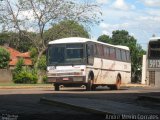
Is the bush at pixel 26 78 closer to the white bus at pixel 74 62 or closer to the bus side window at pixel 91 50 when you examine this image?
the white bus at pixel 74 62

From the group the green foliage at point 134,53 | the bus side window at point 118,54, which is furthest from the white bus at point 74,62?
the green foliage at point 134,53

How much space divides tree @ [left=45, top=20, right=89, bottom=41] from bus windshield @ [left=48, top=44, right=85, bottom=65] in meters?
22.2

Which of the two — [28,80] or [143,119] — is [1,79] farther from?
[143,119]

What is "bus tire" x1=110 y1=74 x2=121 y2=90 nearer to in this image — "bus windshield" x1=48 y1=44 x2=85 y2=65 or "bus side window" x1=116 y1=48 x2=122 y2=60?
"bus side window" x1=116 y1=48 x2=122 y2=60

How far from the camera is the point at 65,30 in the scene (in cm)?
5275

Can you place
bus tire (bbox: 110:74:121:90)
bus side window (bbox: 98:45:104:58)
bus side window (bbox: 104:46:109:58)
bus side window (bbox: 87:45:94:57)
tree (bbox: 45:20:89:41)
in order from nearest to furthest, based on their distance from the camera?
1. bus side window (bbox: 87:45:94:57)
2. bus side window (bbox: 98:45:104:58)
3. bus side window (bbox: 104:46:109:58)
4. bus tire (bbox: 110:74:121:90)
5. tree (bbox: 45:20:89:41)

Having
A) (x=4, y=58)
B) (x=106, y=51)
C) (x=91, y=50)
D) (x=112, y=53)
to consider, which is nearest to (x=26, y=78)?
(x=4, y=58)

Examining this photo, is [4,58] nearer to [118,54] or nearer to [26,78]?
[26,78]

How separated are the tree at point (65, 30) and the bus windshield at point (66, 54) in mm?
22228

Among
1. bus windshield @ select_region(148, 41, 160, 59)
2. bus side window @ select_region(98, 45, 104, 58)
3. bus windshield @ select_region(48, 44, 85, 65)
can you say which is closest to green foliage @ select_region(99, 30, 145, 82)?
bus side window @ select_region(98, 45, 104, 58)

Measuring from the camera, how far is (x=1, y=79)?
54.9m

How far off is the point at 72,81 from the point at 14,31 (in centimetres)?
2343

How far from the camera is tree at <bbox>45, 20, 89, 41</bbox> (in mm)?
52469

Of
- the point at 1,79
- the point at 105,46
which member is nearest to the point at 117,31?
the point at 1,79
